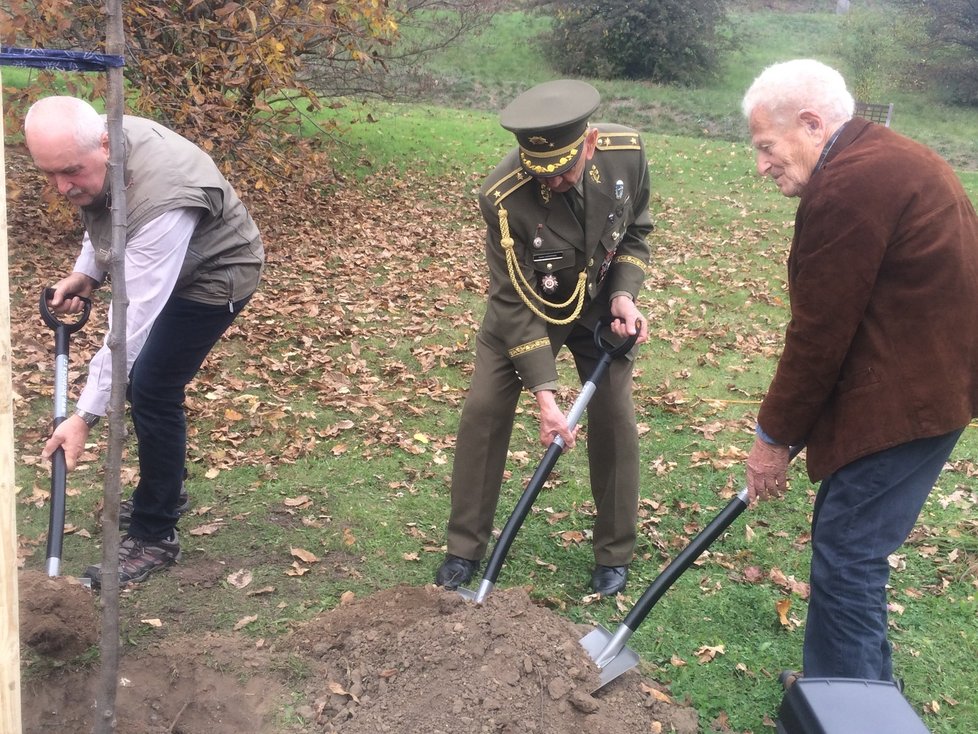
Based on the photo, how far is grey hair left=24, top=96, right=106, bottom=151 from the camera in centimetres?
315

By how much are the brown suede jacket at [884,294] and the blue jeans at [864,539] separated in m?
0.09

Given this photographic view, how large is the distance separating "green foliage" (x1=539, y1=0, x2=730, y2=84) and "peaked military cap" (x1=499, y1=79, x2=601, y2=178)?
25.7 meters

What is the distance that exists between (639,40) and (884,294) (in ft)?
88.9

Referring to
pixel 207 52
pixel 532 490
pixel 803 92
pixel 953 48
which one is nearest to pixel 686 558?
pixel 532 490

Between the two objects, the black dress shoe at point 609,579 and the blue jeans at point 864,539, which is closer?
the blue jeans at point 864,539

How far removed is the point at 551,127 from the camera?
347 centimetres

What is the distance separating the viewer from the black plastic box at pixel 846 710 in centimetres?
176

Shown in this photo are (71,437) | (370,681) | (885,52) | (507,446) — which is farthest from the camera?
(885,52)

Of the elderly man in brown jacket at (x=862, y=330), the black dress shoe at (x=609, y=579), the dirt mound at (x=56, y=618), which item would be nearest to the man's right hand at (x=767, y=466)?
the elderly man in brown jacket at (x=862, y=330)

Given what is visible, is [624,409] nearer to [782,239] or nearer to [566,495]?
[566,495]

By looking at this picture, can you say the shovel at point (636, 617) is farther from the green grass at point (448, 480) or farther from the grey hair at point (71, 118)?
the grey hair at point (71, 118)

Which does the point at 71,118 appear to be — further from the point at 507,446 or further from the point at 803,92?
the point at 803,92

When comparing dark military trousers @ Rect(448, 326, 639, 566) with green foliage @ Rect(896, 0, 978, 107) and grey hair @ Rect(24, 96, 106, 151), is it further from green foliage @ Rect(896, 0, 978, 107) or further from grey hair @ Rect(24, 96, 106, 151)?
green foliage @ Rect(896, 0, 978, 107)

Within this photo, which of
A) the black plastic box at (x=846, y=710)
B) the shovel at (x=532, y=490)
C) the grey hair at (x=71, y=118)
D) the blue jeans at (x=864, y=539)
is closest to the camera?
the black plastic box at (x=846, y=710)
